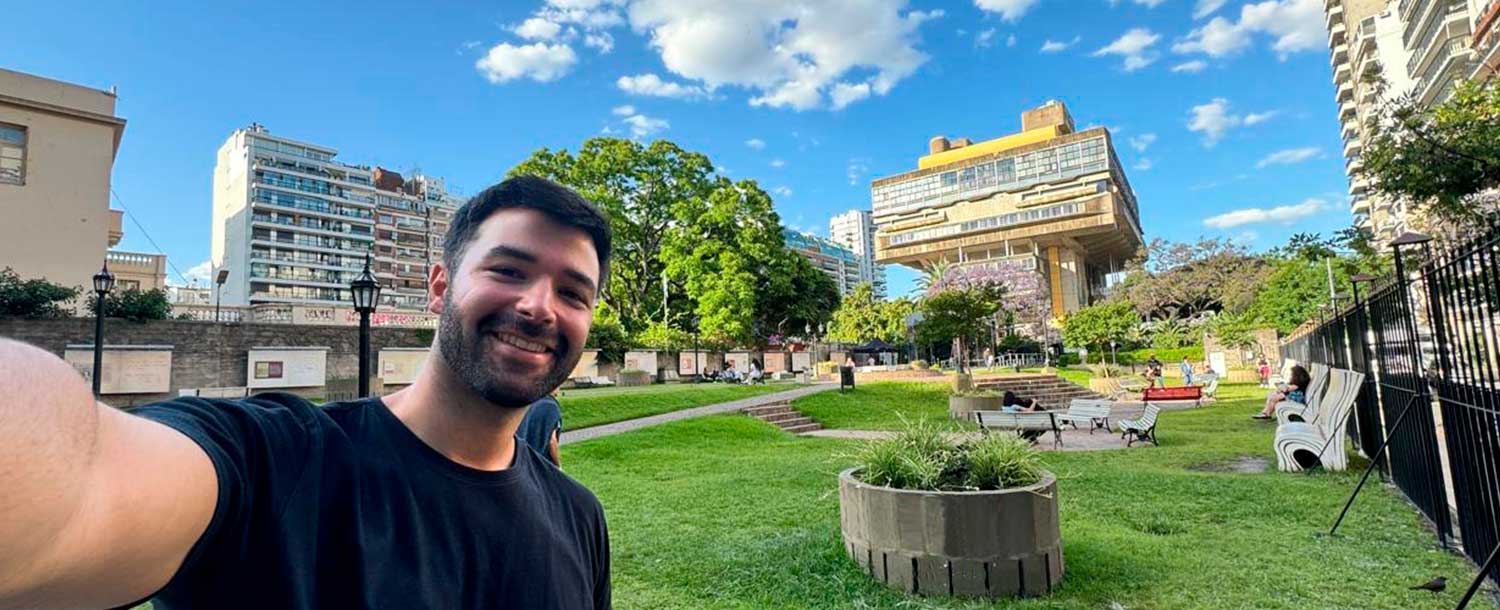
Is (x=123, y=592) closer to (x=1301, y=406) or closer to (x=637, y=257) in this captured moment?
(x=1301, y=406)

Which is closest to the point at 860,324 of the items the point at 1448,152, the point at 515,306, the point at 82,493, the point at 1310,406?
the point at 1310,406

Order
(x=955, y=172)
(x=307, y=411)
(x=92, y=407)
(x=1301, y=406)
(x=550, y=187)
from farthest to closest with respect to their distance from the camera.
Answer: (x=955, y=172) → (x=1301, y=406) → (x=550, y=187) → (x=307, y=411) → (x=92, y=407)

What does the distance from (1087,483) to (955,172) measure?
84209mm

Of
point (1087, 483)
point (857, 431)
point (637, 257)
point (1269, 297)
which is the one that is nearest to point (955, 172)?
point (1269, 297)

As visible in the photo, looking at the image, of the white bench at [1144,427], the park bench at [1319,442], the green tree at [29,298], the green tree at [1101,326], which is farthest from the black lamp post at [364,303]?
the green tree at [1101,326]

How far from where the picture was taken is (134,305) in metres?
17.5

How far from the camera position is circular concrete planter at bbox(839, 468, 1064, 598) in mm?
3846

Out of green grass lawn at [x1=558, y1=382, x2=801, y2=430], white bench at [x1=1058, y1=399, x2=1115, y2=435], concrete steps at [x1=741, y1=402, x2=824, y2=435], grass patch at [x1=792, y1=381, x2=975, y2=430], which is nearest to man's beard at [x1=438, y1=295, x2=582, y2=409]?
green grass lawn at [x1=558, y1=382, x2=801, y2=430]

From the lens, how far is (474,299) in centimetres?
125

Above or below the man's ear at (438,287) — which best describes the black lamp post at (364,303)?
above

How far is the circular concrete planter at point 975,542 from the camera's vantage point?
3.85 metres

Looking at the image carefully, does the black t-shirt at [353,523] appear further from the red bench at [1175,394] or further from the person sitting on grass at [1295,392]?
the red bench at [1175,394]

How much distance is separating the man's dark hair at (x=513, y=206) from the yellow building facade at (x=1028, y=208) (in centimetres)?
7215

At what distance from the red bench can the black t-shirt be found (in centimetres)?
1987
